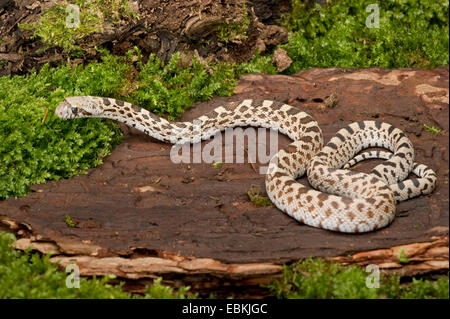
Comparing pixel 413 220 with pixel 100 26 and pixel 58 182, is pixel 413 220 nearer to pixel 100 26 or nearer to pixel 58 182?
pixel 58 182

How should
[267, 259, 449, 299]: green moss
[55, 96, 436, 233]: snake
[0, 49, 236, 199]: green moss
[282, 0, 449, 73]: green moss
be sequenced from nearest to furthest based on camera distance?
[267, 259, 449, 299]: green moss → [55, 96, 436, 233]: snake → [0, 49, 236, 199]: green moss → [282, 0, 449, 73]: green moss

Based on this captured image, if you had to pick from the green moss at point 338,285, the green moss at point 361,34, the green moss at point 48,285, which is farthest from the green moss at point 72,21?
the green moss at point 338,285

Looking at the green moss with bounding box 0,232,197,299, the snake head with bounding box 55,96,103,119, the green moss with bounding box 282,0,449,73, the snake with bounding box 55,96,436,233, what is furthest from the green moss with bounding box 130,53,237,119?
the green moss with bounding box 0,232,197,299

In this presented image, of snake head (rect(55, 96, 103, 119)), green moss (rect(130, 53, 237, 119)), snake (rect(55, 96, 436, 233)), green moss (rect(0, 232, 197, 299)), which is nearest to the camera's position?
green moss (rect(0, 232, 197, 299))

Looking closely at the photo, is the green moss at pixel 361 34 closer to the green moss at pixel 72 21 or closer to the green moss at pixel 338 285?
the green moss at pixel 72 21

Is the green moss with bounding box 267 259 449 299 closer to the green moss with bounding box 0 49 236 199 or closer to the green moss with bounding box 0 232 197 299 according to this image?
the green moss with bounding box 0 232 197 299

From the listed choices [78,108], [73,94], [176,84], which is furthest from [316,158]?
[73,94]
